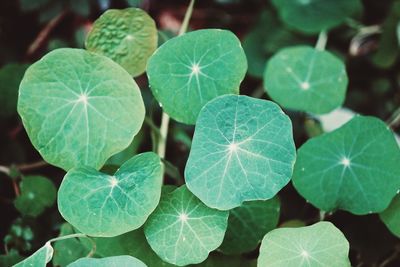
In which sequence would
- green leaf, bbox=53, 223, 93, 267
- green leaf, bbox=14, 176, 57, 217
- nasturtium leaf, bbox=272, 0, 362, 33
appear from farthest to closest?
1. nasturtium leaf, bbox=272, 0, 362, 33
2. green leaf, bbox=14, 176, 57, 217
3. green leaf, bbox=53, 223, 93, 267

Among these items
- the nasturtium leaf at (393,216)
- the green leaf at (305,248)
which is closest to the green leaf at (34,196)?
the green leaf at (305,248)

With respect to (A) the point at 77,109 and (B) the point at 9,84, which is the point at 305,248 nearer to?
(A) the point at 77,109

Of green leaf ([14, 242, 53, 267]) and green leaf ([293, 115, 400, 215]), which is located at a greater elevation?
green leaf ([293, 115, 400, 215])

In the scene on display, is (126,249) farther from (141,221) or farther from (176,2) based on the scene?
(176,2)

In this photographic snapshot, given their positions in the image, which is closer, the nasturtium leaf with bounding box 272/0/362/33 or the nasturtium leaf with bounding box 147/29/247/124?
the nasturtium leaf with bounding box 147/29/247/124

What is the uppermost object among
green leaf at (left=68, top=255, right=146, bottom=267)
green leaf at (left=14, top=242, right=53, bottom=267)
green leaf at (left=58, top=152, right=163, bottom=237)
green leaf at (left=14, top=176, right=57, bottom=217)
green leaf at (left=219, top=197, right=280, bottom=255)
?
green leaf at (left=58, top=152, right=163, bottom=237)

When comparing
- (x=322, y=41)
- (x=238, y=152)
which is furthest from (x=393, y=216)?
(x=322, y=41)

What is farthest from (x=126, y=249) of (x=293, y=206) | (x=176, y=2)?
(x=176, y=2)

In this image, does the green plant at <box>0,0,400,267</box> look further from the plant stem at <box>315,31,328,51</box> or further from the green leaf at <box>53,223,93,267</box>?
the plant stem at <box>315,31,328,51</box>

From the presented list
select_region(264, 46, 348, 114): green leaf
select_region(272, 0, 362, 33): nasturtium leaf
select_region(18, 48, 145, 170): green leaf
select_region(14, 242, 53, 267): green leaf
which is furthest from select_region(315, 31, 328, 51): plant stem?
select_region(14, 242, 53, 267): green leaf
